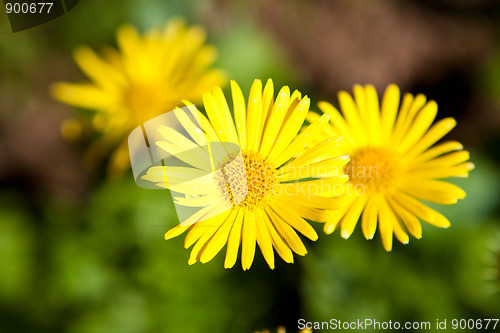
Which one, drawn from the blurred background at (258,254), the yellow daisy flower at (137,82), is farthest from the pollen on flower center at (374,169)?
the yellow daisy flower at (137,82)

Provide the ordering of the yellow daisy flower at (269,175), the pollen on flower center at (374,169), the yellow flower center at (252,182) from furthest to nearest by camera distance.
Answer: the pollen on flower center at (374,169) < the yellow flower center at (252,182) < the yellow daisy flower at (269,175)

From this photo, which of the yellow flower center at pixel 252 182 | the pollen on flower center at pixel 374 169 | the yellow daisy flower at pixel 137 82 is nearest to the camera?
the yellow flower center at pixel 252 182

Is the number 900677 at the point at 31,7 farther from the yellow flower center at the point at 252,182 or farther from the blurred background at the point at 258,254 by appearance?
the yellow flower center at the point at 252,182

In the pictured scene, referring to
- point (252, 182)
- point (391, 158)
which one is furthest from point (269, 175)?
point (391, 158)

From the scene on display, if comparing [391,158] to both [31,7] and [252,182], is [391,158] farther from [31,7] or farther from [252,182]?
[31,7]

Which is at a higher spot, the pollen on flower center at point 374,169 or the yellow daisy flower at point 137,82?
the yellow daisy flower at point 137,82

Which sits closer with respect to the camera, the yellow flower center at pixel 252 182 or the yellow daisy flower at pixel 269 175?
the yellow daisy flower at pixel 269 175
